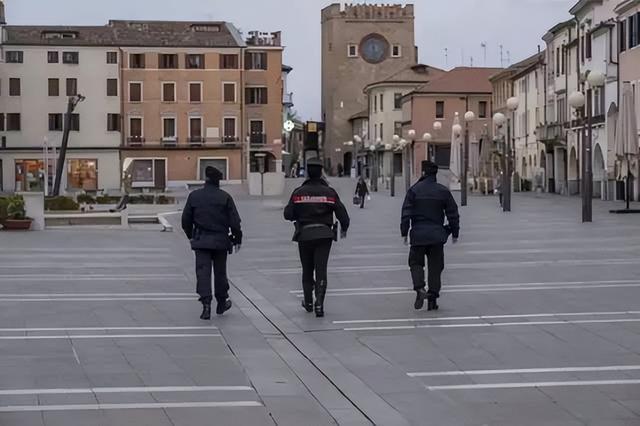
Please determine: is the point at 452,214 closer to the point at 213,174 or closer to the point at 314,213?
the point at 314,213

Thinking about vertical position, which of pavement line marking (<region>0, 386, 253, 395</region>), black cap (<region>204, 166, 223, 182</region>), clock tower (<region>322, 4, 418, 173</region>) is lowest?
pavement line marking (<region>0, 386, 253, 395</region>)

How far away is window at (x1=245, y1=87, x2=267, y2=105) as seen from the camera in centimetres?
9238

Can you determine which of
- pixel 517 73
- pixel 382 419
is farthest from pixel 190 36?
pixel 382 419

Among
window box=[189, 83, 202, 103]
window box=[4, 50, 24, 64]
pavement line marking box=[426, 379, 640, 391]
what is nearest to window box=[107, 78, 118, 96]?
window box=[189, 83, 202, 103]

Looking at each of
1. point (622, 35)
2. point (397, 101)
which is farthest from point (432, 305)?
point (397, 101)

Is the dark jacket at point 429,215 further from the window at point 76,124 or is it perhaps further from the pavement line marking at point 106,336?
the window at point 76,124

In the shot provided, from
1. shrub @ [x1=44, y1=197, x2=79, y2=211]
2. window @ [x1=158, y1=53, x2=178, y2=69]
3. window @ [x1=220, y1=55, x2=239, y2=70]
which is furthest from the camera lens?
window @ [x1=220, y1=55, x2=239, y2=70]

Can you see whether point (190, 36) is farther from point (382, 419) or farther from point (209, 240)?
point (382, 419)

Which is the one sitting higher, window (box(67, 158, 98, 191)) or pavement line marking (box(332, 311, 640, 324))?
window (box(67, 158, 98, 191))

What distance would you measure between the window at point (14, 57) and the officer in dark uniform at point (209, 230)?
7730 cm

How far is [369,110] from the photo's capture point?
132 metres

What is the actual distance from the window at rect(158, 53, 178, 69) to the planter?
57.4m

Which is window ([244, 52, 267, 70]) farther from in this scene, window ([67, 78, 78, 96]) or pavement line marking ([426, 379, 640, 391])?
pavement line marking ([426, 379, 640, 391])

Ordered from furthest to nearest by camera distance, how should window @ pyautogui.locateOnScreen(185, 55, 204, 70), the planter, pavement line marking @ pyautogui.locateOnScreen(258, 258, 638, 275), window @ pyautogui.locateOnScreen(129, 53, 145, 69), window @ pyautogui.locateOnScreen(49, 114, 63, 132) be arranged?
window @ pyautogui.locateOnScreen(185, 55, 204, 70)
window @ pyautogui.locateOnScreen(129, 53, 145, 69)
window @ pyautogui.locateOnScreen(49, 114, 63, 132)
the planter
pavement line marking @ pyautogui.locateOnScreen(258, 258, 638, 275)
